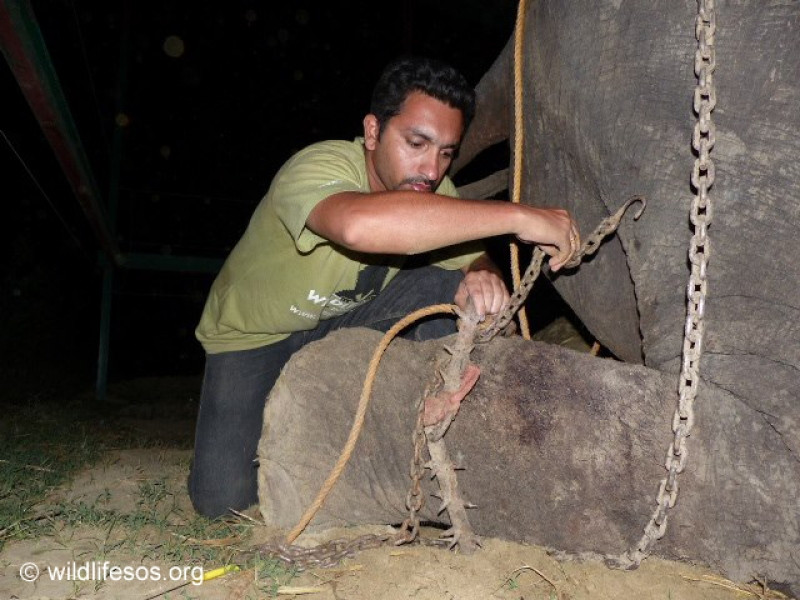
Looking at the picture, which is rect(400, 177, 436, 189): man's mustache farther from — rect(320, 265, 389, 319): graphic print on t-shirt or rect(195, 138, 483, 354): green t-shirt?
rect(320, 265, 389, 319): graphic print on t-shirt

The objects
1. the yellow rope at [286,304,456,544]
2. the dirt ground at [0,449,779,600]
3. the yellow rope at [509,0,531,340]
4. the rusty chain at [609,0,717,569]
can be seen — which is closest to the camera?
the rusty chain at [609,0,717,569]

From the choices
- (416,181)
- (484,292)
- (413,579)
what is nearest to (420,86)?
(416,181)

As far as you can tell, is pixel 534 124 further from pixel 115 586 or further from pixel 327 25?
pixel 327 25

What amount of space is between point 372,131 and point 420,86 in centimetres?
22

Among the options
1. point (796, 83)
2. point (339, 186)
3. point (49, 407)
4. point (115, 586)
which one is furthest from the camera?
point (49, 407)

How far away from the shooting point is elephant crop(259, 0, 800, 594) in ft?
4.83

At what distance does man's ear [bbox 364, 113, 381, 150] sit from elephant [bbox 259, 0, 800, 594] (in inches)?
21.1

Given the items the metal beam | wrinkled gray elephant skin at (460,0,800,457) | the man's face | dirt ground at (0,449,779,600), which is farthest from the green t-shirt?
the metal beam

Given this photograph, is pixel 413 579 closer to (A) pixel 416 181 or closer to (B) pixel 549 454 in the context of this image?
(B) pixel 549 454

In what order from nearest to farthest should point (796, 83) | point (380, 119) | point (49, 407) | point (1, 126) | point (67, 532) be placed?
point (796, 83), point (67, 532), point (380, 119), point (1, 126), point (49, 407)

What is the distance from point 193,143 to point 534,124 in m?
7.77

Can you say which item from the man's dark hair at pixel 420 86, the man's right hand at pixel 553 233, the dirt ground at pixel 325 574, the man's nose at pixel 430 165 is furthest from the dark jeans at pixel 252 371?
the man's right hand at pixel 553 233

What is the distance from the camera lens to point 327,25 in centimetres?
942

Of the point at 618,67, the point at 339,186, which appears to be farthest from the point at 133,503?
the point at 618,67
